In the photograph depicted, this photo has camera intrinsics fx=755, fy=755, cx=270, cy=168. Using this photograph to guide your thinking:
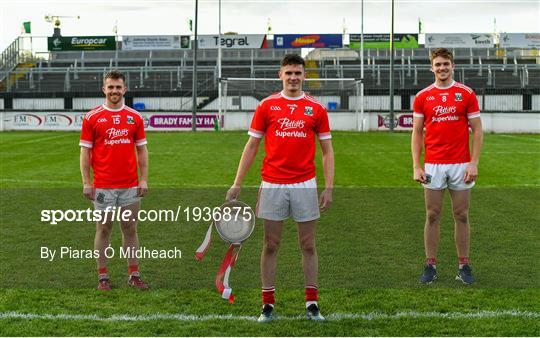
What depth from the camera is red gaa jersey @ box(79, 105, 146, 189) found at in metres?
6.96

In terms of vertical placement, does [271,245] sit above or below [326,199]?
below

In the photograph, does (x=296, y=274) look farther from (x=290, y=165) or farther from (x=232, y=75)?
(x=232, y=75)

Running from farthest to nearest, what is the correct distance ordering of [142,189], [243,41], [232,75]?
[243,41] < [232,75] < [142,189]

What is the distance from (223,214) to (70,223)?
518 cm

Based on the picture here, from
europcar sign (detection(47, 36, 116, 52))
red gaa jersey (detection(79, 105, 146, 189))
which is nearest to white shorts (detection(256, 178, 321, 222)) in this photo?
red gaa jersey (detection(79, 105, 146, 189))

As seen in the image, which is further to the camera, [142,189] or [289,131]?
[142,189]

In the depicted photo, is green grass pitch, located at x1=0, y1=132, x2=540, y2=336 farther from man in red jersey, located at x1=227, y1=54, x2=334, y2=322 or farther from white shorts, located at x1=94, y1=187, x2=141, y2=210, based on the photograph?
white shorts, located at x1=94, y1=187, x2=141, y2=210

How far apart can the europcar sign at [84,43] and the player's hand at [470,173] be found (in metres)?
60.4

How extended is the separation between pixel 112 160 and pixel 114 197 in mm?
351

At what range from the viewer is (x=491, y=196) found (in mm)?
14023

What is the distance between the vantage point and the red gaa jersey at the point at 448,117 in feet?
23.6

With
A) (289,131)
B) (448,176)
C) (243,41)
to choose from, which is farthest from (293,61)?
(243,41)

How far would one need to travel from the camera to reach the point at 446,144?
287 inches

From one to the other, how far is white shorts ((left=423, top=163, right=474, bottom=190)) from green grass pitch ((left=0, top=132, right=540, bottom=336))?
94 cm
